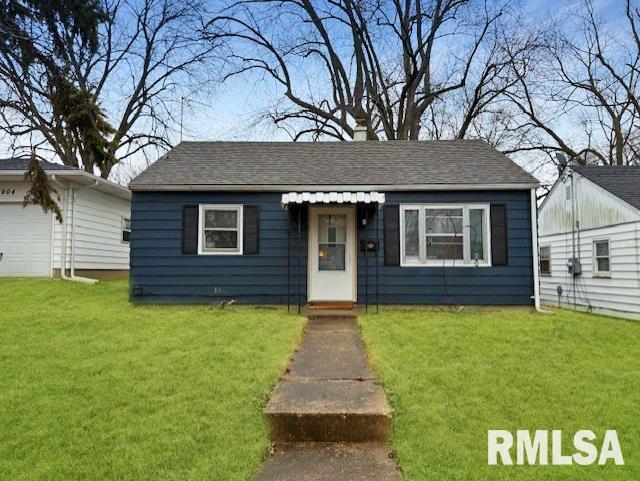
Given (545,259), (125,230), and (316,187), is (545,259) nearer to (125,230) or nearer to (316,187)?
(316,187)

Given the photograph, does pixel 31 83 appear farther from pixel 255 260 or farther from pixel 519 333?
pixel 519 333

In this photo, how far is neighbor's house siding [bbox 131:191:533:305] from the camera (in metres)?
9.51

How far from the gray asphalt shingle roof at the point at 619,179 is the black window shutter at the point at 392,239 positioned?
16.9 feet

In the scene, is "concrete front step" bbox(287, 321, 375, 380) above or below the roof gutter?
below

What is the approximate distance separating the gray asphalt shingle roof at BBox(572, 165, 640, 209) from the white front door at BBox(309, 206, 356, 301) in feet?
20.3

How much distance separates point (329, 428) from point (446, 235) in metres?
6.65

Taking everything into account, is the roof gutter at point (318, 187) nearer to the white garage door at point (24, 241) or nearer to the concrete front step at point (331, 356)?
the concrete front step at point (331, 356)

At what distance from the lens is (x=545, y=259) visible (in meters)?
14.1

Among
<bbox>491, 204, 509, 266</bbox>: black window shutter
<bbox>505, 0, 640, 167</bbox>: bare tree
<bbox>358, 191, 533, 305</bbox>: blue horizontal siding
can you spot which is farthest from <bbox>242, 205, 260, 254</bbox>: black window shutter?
<bbox>505, 0, 640, 167</bbox>: bare tree

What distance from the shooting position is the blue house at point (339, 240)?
31.2 feet

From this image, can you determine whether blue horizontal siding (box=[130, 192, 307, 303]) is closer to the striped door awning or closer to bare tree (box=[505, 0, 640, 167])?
the striped door awning

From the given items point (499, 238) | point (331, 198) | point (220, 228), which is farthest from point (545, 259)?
point (220, 228)

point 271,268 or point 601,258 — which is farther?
point 601,258

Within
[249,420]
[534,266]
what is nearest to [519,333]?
[534,266]
